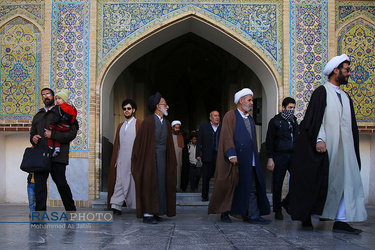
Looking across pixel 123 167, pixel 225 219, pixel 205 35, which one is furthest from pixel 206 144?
pixel 225 219

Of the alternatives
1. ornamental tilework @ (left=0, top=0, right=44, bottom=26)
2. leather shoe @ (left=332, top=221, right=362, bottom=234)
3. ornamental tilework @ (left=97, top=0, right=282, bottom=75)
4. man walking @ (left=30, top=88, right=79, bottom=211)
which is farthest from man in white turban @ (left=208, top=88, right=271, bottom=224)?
ornamental tilework @ (left=0, top=0, right=44, bottom=26)

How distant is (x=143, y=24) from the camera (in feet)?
26.4

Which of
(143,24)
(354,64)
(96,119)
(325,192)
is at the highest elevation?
(143,24)

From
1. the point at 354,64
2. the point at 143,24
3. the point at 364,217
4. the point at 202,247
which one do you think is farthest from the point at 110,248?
the point at 354,64

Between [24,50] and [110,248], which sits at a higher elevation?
[24,50]

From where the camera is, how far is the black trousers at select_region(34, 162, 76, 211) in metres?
4.92

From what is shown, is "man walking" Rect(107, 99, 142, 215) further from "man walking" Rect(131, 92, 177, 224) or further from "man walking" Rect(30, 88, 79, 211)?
"man walking" Rect(30, 88, 79, 211)

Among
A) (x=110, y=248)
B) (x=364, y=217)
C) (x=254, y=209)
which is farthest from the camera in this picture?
(x=254, y=209)

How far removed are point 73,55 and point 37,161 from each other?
3484 mm

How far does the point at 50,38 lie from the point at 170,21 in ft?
6.97

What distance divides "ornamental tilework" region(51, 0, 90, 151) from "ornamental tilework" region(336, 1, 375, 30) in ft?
14.6

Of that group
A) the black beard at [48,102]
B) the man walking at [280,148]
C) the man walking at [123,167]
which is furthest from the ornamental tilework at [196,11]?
the black beard at [48,102]

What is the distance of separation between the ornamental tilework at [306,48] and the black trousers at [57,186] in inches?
172

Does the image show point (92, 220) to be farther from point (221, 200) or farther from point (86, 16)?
point (86, 16)
